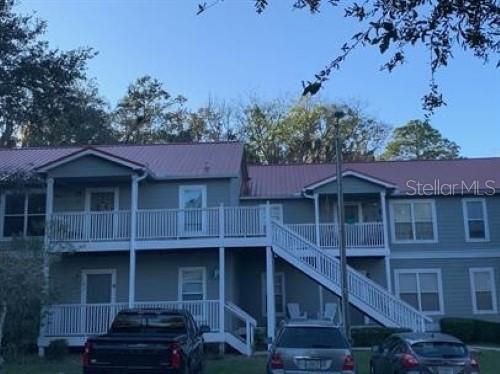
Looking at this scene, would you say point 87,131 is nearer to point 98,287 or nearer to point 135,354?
point 98,287

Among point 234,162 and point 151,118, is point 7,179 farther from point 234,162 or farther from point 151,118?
point 151,118

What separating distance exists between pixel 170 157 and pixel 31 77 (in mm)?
8511

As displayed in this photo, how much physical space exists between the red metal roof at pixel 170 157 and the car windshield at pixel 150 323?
9.88 m

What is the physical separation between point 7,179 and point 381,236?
47.5 feet

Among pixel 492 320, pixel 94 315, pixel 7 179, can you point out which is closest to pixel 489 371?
pixel 492 320

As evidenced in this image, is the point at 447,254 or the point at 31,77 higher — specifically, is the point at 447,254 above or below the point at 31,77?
below

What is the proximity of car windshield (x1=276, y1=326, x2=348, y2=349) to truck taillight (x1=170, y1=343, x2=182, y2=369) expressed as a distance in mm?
2100

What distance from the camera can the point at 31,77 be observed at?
2094 centimetres

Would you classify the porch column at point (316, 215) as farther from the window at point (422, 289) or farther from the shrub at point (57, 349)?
the shrub at point (57, 349)

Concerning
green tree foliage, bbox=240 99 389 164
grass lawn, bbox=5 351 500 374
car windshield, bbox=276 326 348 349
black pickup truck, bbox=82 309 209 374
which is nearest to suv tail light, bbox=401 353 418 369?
car windshield, bbox=276 326 348 349

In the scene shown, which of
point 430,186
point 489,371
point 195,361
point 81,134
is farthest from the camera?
point 81,134

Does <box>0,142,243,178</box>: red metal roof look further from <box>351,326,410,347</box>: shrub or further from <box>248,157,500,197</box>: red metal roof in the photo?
<box>351,326,410,347</box>: shrub

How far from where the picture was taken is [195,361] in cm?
1516

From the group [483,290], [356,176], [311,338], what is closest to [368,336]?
[356,176]
